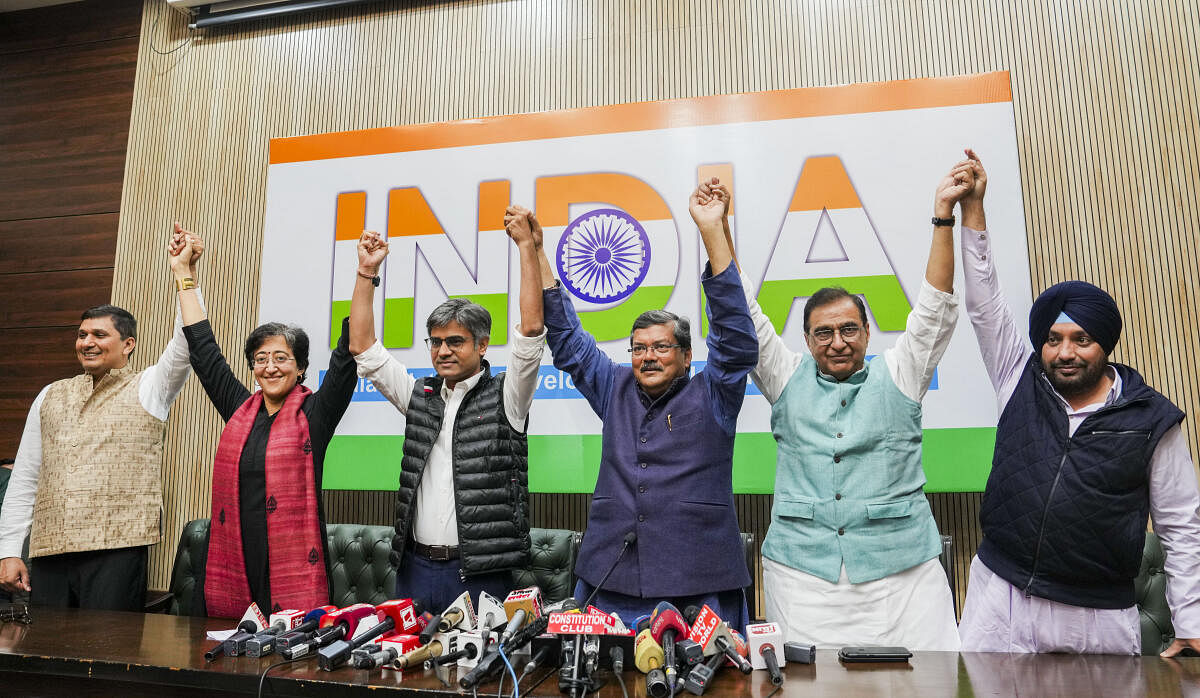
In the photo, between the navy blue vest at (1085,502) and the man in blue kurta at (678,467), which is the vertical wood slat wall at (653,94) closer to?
the navy blue vest at (1085,502)

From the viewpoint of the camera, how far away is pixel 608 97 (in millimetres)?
3719

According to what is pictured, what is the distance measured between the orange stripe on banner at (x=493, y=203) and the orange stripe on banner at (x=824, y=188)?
1304 mm

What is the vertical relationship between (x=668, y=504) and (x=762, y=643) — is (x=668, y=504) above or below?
above

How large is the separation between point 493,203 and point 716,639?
8.29 ft

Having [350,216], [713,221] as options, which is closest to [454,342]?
[713,221]

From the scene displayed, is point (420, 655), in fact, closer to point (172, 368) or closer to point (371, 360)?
point (371, 360)

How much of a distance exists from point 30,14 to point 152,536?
355 cm

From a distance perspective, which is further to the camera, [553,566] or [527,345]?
[553,566]

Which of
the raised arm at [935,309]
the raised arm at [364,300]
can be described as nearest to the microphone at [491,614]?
the raised arm at [364,300]

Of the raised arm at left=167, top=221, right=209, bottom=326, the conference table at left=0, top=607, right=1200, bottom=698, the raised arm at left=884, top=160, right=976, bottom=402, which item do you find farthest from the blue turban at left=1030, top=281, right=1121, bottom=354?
Result: the raised arm at left=167, top=221, right=209, bottom=326

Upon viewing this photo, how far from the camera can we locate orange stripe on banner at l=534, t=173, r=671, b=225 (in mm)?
3424

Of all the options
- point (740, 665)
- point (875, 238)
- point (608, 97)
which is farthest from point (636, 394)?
point (608, 97)

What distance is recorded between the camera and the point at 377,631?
5.73 feet

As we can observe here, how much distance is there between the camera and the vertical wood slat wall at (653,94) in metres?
3.18
